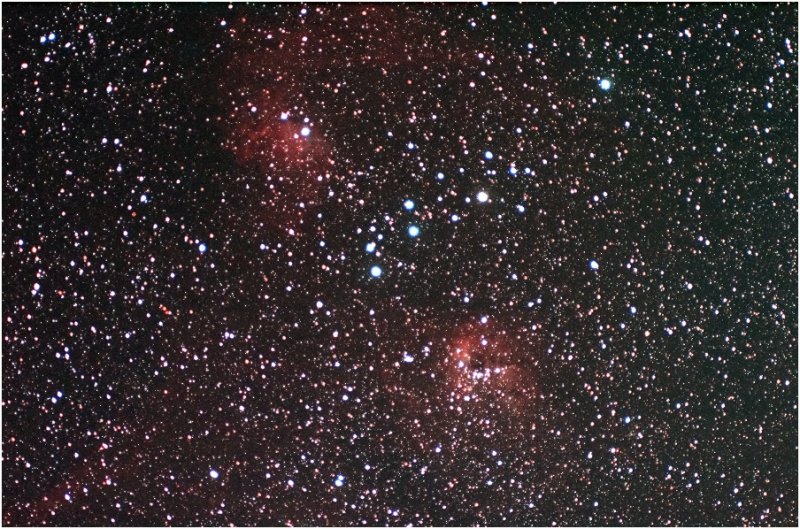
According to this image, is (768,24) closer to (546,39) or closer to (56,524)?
(546,39)

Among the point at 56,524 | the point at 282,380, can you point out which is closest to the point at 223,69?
the point at 282,380

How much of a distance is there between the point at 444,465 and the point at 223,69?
25 cm

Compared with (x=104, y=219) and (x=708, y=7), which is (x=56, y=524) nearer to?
(x=104, y=219)

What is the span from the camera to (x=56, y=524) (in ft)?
1.07

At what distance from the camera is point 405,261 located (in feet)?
0.97

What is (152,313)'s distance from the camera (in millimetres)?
304

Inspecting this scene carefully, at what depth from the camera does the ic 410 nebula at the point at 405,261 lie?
29cm

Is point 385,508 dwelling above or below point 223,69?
below

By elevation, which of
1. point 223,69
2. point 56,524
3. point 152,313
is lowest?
point 56,524

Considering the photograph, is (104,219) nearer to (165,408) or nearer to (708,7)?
(165,408)

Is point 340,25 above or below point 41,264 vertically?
above

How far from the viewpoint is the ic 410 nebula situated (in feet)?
0.97

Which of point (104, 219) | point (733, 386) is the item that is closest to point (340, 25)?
point (104, 219)

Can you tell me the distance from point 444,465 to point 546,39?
0.79 feet
